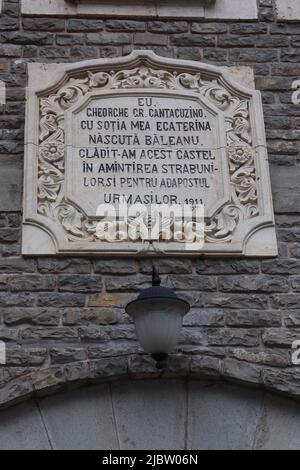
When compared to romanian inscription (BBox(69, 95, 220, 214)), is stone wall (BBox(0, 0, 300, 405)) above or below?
below

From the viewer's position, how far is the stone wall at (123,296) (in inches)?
213

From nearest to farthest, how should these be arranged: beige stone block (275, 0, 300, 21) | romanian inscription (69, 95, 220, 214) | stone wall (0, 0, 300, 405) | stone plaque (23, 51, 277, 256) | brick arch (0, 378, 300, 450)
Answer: brick arch (0, 378, 300, 450), stone wall (0, 0, 300, 405), stone plaque (23, 51, 277, 256), romanian inscription (69, 95, 220, 214), beige stone block (275, 0, 300, 21)

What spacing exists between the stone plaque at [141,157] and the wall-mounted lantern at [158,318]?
2.91ft

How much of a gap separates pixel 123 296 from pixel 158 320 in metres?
0.83

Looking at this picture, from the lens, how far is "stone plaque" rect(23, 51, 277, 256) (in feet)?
19.5

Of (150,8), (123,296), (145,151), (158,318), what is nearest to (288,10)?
(150,8)

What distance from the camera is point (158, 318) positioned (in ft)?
16.3

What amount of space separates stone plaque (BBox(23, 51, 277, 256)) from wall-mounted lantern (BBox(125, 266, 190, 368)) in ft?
2.91

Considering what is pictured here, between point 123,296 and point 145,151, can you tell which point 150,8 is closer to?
point 145,151

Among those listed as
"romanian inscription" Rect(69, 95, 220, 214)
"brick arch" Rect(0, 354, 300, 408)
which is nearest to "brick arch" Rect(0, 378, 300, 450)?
"brick arch" Rect(0, 354, 300, 408)

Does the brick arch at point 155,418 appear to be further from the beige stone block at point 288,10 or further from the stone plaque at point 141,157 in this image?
the beige stone block at point 288,10

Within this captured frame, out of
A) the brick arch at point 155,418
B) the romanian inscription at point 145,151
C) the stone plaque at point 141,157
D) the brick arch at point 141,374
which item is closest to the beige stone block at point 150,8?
the stone plaque at point 141,157

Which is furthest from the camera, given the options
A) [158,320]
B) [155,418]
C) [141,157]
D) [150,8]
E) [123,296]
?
[150,8]

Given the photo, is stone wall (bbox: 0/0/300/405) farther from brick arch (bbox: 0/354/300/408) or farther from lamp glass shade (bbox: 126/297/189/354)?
lamp glass shade (bbox: 126/297/189/354)
